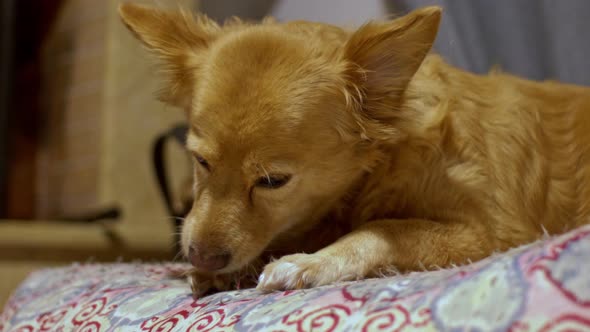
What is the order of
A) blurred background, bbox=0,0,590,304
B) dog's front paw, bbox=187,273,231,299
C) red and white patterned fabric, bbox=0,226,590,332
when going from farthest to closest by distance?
blurred background, bbox=0,0,590,304 → dog's front paw, bbox=187,273,231,299 → red and white patterned fabric, bbox=0,226,590,332

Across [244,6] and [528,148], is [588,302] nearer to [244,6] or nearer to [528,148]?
[528,148]

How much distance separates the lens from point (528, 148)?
1349mm

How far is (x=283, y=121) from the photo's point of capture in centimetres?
112

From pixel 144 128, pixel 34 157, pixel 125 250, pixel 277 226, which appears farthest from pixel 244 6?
pixel 34 157

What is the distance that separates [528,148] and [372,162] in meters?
0.36

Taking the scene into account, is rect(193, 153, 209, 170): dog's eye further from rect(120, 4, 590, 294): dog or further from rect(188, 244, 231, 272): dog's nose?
rect(188, 244, 231, 272): dog's nose

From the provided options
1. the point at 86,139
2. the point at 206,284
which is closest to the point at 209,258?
the point at 206,284

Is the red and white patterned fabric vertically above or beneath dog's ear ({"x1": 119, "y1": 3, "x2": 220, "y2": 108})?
beneath

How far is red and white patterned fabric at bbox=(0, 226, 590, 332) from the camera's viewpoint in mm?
623

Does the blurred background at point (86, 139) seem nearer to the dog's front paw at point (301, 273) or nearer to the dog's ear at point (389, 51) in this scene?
the dog's ear at point (389, 51)

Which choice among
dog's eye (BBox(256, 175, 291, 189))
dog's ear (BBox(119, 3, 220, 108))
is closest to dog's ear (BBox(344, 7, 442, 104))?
dog's eye (BBox(256, 175, 291, 189))

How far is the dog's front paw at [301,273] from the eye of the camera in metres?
1.01

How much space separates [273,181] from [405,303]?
46 centimetres

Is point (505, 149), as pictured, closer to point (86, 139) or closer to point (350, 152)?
point (350, 152)
